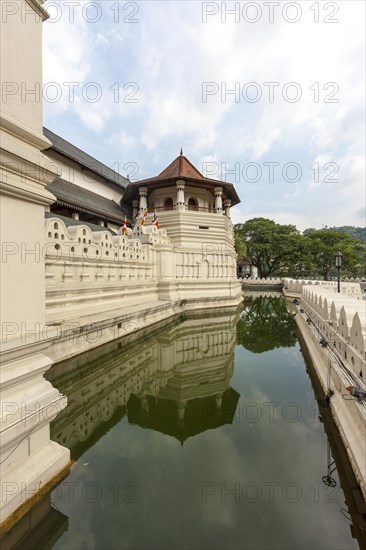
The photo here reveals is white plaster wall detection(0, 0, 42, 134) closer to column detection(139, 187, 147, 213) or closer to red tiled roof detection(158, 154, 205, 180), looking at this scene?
column detection(139, 187, 147, 213)

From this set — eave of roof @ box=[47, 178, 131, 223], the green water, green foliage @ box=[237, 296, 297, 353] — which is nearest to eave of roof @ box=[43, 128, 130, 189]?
eave of roof @ box=[47, 178, 131, 223]

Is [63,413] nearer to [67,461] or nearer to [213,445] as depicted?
[67,461]

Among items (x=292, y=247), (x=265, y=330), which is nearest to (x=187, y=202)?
(x=265, y=330)

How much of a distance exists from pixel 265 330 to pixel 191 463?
28.5 feet

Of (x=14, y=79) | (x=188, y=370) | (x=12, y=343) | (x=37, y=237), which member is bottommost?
(x=188, y=370)

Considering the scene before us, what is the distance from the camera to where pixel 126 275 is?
37.5 ft

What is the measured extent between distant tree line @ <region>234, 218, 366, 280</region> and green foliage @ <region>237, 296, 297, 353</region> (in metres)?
24.9

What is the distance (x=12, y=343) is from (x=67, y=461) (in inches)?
65.3

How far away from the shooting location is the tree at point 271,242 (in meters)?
39.7

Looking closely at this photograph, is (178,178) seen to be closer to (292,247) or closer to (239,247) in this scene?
(239,247)

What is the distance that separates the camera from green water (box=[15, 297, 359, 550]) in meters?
2.45

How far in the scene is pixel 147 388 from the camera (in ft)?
18.5

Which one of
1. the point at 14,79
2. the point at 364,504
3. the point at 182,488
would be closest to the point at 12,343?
the point at 182,488

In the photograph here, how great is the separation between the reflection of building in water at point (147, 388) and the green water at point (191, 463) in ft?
0.11
